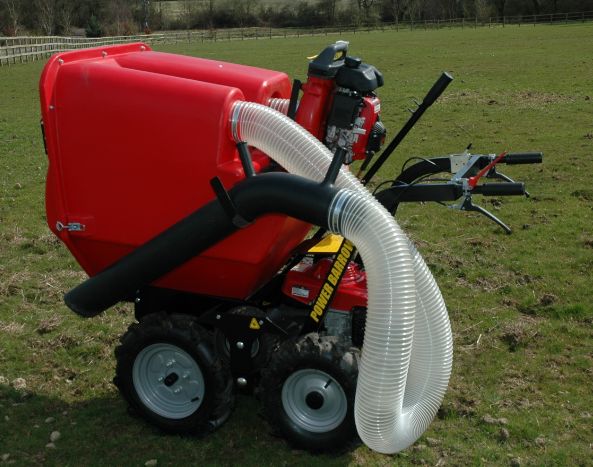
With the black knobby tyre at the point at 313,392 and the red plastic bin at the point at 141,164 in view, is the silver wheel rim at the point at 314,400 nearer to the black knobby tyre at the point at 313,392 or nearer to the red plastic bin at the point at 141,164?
the black knobby tyre at the point at 313,392

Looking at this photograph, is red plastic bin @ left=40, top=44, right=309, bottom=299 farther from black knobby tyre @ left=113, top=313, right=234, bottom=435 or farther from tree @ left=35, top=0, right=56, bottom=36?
tree @ left=35, top=0, right=56, bottom=36

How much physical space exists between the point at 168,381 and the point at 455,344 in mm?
2416

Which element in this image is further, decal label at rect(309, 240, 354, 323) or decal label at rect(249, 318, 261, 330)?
decal label at rect(249, 318, 261, 330)

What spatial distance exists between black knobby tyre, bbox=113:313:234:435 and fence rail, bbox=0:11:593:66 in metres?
33.2

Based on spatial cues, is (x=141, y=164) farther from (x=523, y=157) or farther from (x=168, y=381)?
(x=523, y=157)

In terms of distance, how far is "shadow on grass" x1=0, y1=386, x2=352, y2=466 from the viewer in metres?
4.21

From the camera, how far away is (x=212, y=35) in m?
61.1

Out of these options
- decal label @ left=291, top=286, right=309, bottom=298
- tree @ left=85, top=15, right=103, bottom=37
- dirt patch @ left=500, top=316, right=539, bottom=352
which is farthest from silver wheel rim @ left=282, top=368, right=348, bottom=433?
tree @ left=85, top=15, right=103, bottom=37

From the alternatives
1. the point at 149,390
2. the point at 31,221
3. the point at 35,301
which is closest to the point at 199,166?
the point at 149,390

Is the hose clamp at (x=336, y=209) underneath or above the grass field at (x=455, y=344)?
above

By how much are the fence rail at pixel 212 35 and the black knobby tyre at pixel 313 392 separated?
1328 inches

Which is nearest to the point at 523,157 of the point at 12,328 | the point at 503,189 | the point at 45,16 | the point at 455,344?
the point at 503,189

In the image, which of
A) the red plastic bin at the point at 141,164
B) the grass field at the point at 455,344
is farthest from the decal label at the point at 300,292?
the grass field at the point at 455,344

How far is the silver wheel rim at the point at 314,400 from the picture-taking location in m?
4.12
